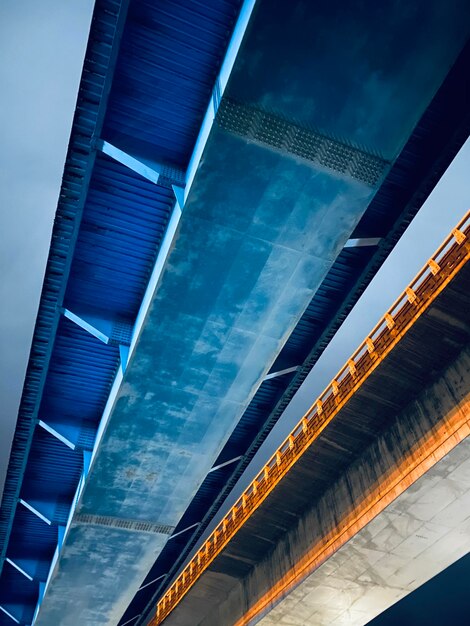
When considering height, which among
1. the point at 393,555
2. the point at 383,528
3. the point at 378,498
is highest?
the point at 378,498

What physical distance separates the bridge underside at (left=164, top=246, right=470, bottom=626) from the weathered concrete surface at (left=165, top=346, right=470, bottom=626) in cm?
3

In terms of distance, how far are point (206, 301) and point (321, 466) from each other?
557cm

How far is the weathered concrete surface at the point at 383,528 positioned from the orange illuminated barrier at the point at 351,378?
1.28 m

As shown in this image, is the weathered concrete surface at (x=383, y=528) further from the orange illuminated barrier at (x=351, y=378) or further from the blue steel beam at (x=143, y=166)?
the blue steel beam at (x=143, y=166)

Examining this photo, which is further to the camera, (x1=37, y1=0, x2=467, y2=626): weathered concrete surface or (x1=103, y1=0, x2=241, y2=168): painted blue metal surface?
(x1=103, y1=0, x2=241, y2=168): painted blue metal surface

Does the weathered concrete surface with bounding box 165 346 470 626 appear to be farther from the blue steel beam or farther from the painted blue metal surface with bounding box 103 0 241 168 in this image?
the painted blue metal surface with bounding box 103 0 241 168

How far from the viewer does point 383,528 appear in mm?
9727

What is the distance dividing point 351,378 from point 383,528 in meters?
3.41

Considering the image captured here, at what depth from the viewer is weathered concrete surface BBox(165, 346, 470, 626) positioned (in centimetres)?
866

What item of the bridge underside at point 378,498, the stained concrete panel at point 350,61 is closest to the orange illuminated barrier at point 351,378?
the bridge underside at point 378,498

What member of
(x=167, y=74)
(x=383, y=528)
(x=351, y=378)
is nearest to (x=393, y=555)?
(x=383, y=528)

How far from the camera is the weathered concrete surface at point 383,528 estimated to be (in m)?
8.66

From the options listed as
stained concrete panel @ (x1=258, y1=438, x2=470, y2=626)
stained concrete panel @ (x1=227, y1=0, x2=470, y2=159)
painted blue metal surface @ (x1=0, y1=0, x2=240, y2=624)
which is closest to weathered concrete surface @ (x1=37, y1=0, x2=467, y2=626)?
stained concrete panel @ (x1=227, y1=0, x2=470, y2=159)

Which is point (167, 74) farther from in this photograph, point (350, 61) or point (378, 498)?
point (378, 498)
